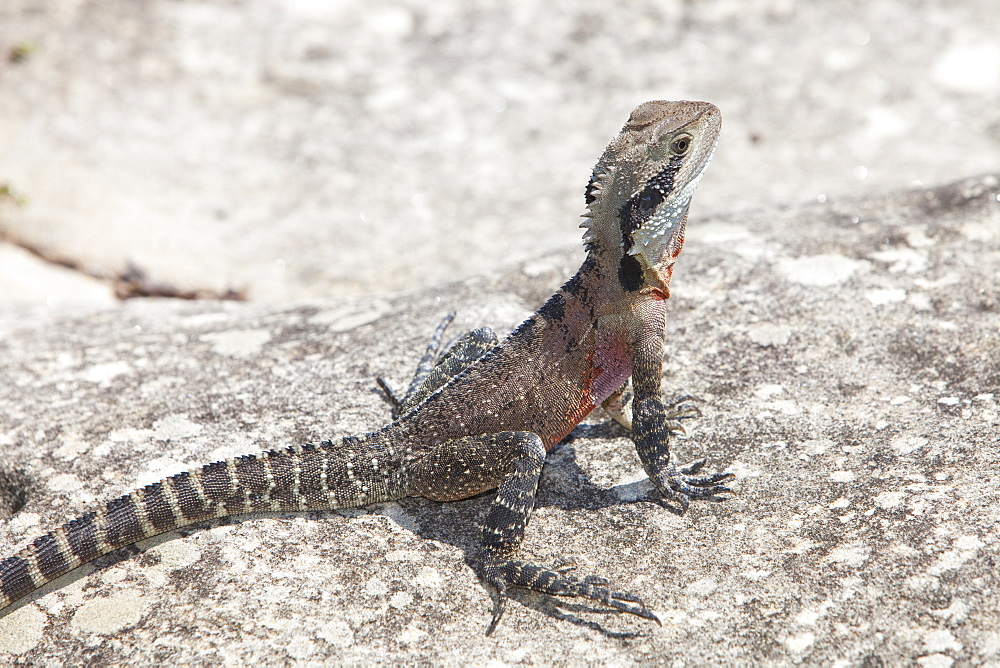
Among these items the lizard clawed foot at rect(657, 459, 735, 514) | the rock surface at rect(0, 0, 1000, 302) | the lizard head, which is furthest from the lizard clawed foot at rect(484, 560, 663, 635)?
the rock surface at rect(0, 0, 1000, 302)

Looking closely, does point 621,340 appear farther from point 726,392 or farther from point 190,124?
point 190,124

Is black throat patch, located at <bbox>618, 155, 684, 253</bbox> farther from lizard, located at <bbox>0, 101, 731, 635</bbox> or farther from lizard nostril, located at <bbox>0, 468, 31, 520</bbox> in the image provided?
lizard nostril, located at <bbox>0, 468, 31, 520</bbox>

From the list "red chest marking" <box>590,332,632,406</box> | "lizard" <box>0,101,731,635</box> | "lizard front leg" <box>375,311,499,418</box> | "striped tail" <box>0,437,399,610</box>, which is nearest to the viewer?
"striped tail" <box>0,437,399,610</box>

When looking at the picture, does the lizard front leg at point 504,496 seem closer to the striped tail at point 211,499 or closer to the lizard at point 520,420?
the lizard at point 520,420

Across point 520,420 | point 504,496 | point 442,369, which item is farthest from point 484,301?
point 504,496

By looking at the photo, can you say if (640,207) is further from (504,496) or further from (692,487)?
(504,496)

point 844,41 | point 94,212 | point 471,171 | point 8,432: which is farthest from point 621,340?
point 844,41
